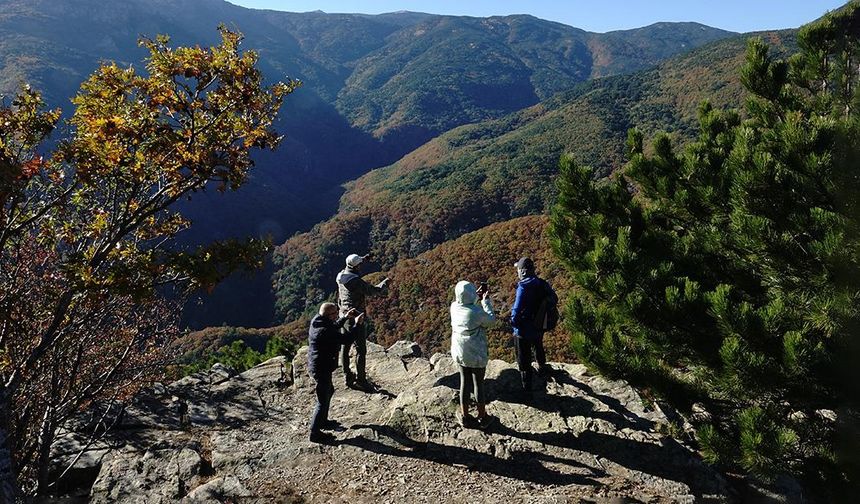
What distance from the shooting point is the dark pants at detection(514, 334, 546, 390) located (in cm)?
666

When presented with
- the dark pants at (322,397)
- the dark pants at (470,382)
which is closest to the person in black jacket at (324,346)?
the dark pants at (322,397)

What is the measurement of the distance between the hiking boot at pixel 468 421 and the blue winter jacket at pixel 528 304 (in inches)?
48.6

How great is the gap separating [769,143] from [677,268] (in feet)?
5.88

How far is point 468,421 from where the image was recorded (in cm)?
645

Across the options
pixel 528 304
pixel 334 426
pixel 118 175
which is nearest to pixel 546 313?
pixel 528 304

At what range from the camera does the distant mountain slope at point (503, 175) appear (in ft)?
184

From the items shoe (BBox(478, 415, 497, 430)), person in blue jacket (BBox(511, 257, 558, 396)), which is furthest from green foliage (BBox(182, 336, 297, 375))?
person in blue jacket (BBox(511, 257, 558, 396))

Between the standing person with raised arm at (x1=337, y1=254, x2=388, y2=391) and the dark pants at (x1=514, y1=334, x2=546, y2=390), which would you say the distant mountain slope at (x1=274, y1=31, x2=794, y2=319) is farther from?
the dark pants at (x1=514, y1=334, x2=546, y2=390)

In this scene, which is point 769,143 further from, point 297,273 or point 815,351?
point 297,273

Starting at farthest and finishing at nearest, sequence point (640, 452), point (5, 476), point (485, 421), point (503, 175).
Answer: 1. point (503, 175)
2. point (485, 421)
3. point (640, 452)
4. point (5, 476)

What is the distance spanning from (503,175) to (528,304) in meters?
59.5

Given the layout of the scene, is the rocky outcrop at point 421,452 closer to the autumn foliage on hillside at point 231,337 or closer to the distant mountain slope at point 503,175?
the autumn foliage on hillside at point 231,337

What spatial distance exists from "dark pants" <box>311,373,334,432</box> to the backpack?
2721 millimetres

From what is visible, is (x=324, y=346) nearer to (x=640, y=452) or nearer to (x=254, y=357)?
(x=640, y=452)
